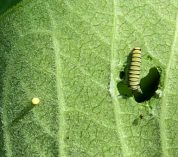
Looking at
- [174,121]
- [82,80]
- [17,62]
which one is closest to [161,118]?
[174,121]

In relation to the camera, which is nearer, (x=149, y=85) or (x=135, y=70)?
(x=135, y=70)

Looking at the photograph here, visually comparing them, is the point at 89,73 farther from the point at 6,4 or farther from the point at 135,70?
the point at 6,4

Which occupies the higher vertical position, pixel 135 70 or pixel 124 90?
pixel 135 70

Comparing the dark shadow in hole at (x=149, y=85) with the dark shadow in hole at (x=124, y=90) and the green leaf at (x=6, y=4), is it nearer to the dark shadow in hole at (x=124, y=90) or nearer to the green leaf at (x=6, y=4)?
the dark shadow in hole at (x=124, y=90)

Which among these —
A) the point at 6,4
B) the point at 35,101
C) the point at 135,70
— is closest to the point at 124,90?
the point at 135,70

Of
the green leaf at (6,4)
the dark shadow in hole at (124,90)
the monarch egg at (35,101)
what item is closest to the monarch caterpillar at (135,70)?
the dark shadow in hole at (124,90)

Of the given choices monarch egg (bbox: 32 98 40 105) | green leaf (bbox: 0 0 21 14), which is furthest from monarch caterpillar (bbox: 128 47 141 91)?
green leaf (bbox: 0 0 21 14)

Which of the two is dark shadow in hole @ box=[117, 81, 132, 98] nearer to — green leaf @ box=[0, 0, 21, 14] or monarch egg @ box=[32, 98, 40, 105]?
monarch egg @ box=[32, 98, 40, 105]
